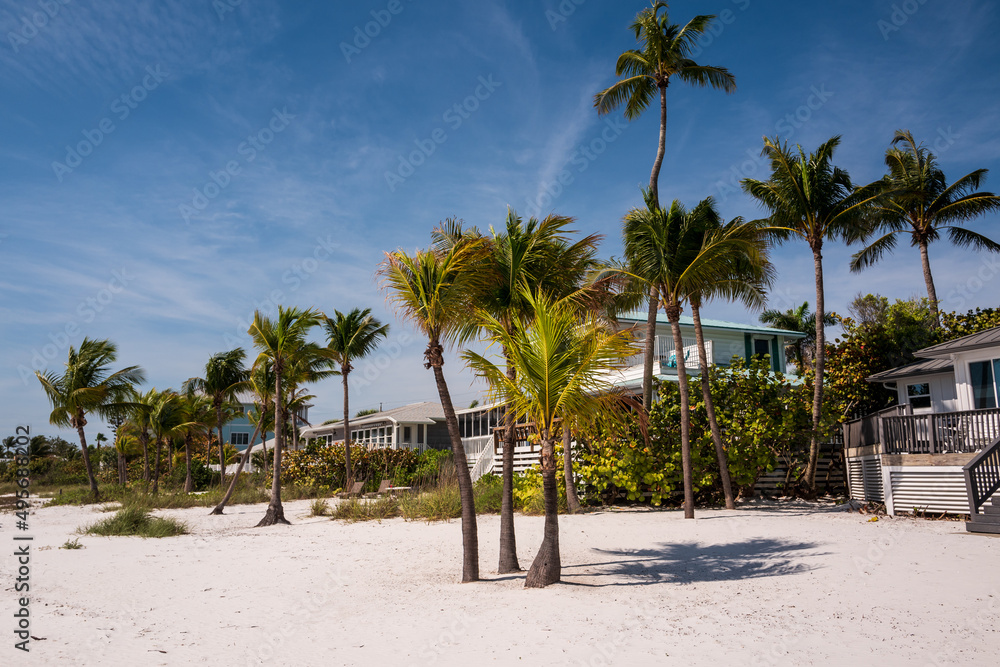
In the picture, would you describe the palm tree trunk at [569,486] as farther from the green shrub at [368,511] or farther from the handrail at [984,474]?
the handrail at [984,474]

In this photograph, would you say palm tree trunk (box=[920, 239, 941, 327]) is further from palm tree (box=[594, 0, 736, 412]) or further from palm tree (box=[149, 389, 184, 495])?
palm tree (box=[149, 389, 184, 495])

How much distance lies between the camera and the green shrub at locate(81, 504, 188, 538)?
50.1 feet

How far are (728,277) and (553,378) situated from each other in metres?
12.1

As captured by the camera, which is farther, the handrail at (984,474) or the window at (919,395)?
the window at (919,395)

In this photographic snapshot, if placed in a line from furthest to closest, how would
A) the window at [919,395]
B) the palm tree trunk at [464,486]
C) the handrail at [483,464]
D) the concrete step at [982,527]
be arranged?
the handrail at [483,464], the window at [919,395], the concrete step at [982,527], the palm tree trunk at [464,486]

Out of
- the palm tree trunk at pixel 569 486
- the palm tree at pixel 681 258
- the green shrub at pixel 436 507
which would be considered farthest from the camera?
the palm tree trunk at pixel 569 486

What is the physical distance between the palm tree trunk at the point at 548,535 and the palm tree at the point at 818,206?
488 inches

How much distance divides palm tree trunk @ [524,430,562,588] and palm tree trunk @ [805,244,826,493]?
12.4 metres

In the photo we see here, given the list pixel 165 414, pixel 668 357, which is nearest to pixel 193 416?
pixel 165 414

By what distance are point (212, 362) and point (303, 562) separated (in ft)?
74.9

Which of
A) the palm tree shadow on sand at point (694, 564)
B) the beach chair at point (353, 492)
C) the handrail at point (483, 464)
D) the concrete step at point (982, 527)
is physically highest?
the handrail at point (483, 464)

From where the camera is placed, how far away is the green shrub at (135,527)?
1527 centimetres

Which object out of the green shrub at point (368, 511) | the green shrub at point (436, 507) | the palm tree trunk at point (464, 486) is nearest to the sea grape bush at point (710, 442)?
the green shrub at point (436, 507)

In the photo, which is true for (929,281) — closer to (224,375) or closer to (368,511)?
(368,511)
